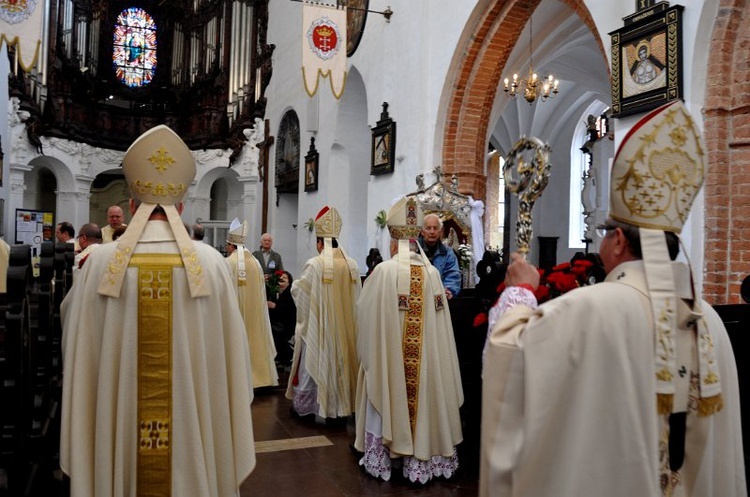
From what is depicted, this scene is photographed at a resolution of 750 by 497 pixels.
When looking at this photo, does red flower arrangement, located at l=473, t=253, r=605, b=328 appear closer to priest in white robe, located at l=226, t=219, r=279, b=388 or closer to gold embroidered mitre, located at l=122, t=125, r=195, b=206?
gold embroidered mitre, located at l=122, t=125, r=195, b=206

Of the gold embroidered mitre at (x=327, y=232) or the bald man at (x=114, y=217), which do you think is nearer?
the gold embroidered mitre at (x=327, y=232)

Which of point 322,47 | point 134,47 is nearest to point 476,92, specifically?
point 322,47

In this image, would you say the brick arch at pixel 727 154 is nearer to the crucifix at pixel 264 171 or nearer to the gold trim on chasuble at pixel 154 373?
the gold trim on chasuble at pixel 154 373

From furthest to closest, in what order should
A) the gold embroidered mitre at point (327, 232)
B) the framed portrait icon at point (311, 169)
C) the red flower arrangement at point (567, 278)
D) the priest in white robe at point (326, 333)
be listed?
the framed portrait icon at point (311, 169) < the gold embroidered mitre at point (327, 232) < the priest in white robe at point (326, 333) < the red flower arrangement at point (567, 278)

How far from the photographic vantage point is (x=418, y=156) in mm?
10438

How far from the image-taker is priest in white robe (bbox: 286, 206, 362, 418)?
19.1 feet

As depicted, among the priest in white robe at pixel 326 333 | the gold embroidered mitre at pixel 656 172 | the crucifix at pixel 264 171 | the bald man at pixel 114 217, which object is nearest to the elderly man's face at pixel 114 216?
the bald man at pixel 114 217

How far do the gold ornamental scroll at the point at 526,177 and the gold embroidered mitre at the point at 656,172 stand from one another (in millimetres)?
334

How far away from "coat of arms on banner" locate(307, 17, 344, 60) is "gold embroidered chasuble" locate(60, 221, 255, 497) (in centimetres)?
740

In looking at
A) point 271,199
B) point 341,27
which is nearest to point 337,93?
point 341,27

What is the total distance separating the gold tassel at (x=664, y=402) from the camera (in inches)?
74.1

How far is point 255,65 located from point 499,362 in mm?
18384

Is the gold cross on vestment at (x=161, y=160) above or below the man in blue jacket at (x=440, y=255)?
above

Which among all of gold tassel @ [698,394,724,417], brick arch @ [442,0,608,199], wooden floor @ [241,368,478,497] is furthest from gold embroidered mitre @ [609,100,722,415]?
brick arch @ [442,0,608,199]
